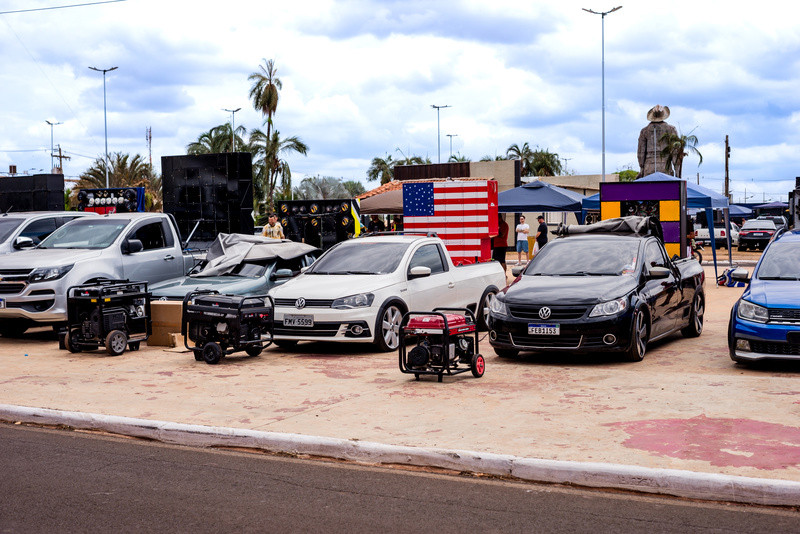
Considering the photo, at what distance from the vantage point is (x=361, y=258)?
13531 millimetres

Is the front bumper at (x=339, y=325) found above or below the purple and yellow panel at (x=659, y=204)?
below

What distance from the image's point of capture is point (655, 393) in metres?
8.86

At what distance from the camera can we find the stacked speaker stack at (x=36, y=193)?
2644 centimetres

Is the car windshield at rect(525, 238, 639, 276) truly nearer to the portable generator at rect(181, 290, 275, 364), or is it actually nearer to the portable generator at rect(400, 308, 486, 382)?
the portable generator at rect(400, 308, 486, 382)

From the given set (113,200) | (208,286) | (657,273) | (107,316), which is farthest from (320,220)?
(657,273)

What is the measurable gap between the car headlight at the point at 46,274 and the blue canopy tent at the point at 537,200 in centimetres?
1286

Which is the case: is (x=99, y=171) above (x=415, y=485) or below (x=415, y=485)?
above

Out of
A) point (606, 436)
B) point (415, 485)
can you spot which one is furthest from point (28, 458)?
point (606, 436)

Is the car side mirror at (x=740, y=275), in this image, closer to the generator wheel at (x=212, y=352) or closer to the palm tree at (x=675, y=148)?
the generator wheel at (x=212, y=352)

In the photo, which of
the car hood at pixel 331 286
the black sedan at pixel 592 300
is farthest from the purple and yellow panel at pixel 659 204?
the car hood at pixel 331 286

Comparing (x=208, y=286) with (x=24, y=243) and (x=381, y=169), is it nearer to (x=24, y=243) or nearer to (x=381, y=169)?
(x=24, y=243)

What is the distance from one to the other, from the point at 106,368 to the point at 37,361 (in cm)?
156

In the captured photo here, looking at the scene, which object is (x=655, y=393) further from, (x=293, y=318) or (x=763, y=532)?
(x=293, y=318)

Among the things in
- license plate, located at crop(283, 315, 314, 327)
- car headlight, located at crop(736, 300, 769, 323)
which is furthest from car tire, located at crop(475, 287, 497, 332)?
car headlight, located at crop(736, 300, 769, 323)
